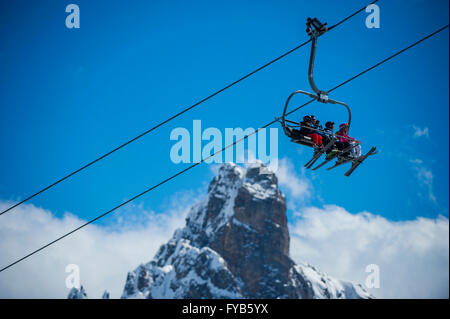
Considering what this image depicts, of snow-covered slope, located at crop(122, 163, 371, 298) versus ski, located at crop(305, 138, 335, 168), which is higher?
snow-covered slope, located at crop(122, 163, 371, 298)

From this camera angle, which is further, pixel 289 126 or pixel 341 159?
pixel 341 159

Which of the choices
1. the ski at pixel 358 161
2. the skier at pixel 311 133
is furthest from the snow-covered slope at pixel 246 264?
the skier at pixel 311 133

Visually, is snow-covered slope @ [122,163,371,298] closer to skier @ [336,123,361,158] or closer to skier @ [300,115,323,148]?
skier @ [336,123,361,158]

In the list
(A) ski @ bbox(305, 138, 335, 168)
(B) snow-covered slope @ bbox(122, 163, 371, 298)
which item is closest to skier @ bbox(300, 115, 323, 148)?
(A) ski @ bbox(305, 138, 335, 168)

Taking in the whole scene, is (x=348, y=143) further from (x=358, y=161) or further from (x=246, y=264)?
(x=246, y=264)

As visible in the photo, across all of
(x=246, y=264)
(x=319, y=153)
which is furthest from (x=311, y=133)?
(x=246, y=264)

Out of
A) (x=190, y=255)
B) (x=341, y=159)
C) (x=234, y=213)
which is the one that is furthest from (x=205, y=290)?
(x=341, y=159)

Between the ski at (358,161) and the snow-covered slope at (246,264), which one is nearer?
the ski at (358,161)

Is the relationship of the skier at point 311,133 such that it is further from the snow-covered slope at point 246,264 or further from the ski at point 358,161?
the snow-covered slope at point 246,264

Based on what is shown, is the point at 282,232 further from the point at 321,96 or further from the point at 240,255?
the point at 321,96

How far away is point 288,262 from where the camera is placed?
191625mm

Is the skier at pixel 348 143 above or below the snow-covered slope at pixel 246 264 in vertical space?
below
